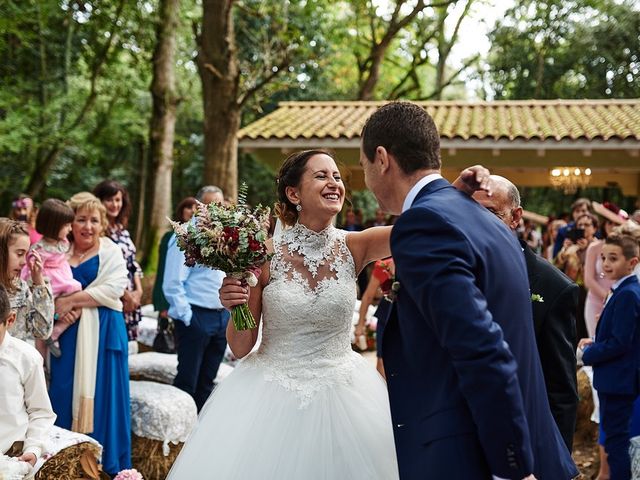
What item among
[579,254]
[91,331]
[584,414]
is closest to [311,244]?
[91,331]

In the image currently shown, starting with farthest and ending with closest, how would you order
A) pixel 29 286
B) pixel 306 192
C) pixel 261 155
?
pixel 261 155 < pixel 29 286 < pixel 306 192

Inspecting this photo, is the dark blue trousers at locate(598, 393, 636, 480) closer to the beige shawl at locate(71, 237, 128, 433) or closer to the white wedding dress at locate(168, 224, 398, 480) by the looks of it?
the white wedding dress at locate(168, 224, 398, 480)

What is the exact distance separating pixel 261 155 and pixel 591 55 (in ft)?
56.1

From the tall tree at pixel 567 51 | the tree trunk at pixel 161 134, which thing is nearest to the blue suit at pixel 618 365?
the tree trunk at pixel 161 134

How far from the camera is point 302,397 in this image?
357 centimetres

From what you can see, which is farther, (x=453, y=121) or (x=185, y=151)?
(x=185, y=151)

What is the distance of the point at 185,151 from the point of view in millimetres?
27703

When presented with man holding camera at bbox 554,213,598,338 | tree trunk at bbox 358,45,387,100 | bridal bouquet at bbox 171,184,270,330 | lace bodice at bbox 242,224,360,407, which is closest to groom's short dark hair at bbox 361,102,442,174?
bridal bouquet at bbox 171,184,270,330

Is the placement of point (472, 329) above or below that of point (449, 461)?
above

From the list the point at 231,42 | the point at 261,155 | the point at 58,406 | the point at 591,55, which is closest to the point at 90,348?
the point at 58,406

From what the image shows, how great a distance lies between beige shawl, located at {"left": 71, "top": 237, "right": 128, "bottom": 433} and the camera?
552 centimetres

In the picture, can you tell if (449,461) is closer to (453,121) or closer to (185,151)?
(453,121)

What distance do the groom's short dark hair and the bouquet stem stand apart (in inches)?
48.2

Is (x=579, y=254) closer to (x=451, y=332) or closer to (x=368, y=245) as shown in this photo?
(x=368, y=245)
